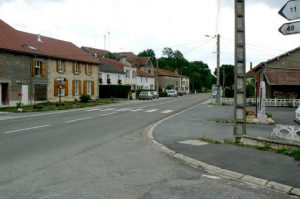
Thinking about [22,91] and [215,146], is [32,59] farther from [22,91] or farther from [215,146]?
[215,146]

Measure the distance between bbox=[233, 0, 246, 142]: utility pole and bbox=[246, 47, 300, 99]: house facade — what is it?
29685mm

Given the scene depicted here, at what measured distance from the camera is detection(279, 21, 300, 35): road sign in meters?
6.29

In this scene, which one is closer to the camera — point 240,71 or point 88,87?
point 240,71

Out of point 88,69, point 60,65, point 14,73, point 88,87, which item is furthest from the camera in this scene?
point 88,87

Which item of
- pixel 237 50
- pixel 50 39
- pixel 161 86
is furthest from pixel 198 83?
pixel 237 50

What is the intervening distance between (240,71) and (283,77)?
31692 mm

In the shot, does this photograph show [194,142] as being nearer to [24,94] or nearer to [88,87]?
[24,94]

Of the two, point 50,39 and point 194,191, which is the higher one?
point 50,39

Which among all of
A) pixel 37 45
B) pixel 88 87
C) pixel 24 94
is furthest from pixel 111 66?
pixel 24 94

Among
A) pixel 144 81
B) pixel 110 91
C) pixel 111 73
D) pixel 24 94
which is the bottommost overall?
pixel 24 94

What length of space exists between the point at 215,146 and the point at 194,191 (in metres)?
4.77

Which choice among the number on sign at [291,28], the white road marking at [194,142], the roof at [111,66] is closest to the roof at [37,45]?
the roof at [111,66]

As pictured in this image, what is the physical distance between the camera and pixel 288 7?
634 centimetres

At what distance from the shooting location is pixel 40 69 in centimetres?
4138
